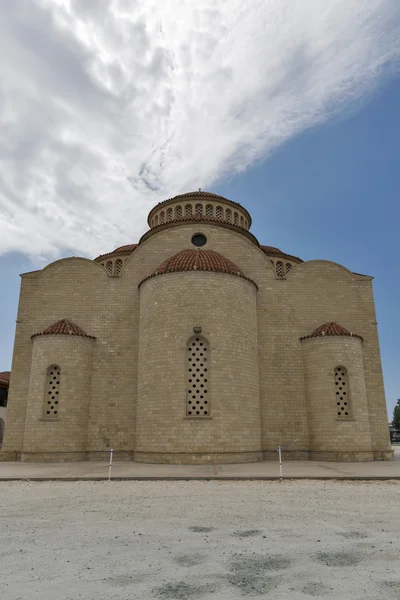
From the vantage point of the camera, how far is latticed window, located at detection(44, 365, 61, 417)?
17312mm

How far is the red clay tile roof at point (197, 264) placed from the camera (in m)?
17.3

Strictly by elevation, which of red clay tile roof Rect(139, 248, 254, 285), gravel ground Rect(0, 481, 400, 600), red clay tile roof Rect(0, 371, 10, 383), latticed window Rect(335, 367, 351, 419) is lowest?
gravel ground Rect(0, 481, 400, 600)

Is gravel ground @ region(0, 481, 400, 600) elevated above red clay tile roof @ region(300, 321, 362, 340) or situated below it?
below

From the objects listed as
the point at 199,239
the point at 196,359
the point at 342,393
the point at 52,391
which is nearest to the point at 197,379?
the point at 196,359

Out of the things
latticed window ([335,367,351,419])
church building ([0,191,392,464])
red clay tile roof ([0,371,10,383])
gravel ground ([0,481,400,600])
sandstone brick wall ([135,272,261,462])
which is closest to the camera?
gravel ground ([0,481,400,600])

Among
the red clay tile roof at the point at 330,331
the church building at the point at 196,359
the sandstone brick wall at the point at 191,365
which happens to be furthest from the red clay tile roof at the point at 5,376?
the red clay tile roof at the point at 330,331

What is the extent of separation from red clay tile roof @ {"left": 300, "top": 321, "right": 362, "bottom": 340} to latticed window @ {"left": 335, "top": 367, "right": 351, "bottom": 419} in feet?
5.04

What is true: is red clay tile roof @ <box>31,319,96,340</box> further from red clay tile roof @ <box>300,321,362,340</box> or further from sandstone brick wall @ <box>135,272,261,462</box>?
red clay tile roof @ <box>300,321,362,340</box>

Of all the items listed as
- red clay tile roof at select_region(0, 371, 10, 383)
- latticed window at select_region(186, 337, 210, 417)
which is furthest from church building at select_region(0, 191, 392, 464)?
red clay tile roof at select_region(0, 371, 10, 383)

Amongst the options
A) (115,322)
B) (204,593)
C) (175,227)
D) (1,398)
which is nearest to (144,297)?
(115,322)

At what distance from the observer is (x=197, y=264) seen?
1733 centimetres

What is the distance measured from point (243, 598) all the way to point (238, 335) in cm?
1348

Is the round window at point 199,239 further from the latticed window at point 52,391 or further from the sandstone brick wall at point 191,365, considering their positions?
the latticed window at point 52,391

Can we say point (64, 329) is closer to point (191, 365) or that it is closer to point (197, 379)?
point (191, 365)
